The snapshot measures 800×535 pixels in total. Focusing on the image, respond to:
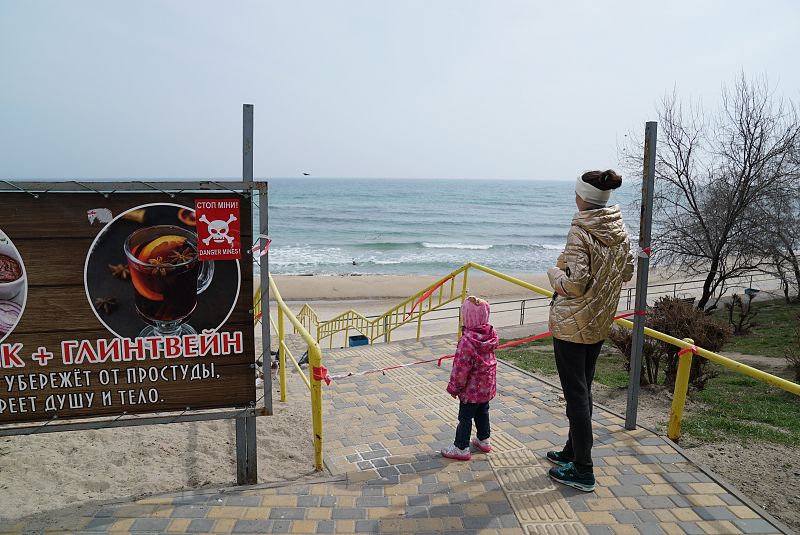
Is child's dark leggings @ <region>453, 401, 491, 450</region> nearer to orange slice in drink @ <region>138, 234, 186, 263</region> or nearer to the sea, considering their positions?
orange slice in drink @ <region>138, 234, 186, 263</region>

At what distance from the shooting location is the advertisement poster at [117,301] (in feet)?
11.7

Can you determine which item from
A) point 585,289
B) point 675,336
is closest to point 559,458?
point 585,289

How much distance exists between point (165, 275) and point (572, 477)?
2.98m

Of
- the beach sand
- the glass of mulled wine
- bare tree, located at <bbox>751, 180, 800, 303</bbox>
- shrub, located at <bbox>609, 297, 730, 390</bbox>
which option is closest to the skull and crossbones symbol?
the glass of mulled wine

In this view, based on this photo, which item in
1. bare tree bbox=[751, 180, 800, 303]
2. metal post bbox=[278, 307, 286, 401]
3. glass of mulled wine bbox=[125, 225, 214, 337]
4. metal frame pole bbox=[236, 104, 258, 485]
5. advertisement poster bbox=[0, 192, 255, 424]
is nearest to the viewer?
advertisement poster bbox=[0, 192, 255, 424]

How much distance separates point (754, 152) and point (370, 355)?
42.4ft

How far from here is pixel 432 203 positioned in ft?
278

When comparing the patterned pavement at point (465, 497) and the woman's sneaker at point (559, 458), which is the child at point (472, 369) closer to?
the patterned pavement at point (465, 497)

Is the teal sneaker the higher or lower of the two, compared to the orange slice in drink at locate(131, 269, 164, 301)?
lower

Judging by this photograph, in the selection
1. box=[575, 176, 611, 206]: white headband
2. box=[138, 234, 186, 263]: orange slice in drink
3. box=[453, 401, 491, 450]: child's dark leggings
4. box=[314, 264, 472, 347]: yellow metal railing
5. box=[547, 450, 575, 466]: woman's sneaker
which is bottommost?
box=[314, 264, 472, 347]: yellow metal railing

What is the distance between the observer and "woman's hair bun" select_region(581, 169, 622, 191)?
3629 millimetres

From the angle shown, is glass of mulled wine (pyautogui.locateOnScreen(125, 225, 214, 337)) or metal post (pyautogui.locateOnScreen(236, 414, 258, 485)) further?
metal post (pyautogui.locateOnScreen(236, 414, 258, 485))

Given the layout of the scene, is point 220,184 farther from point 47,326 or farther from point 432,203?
point 432,203

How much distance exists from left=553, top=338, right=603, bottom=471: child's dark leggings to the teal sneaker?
0.05 meters
